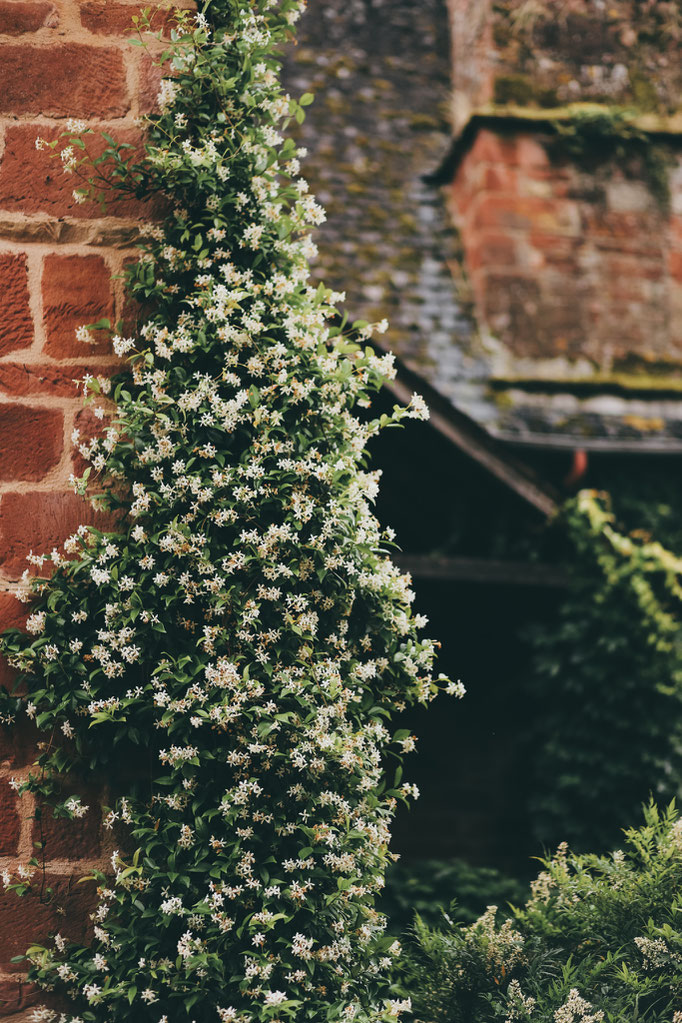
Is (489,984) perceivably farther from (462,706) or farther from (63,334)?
(462,706)

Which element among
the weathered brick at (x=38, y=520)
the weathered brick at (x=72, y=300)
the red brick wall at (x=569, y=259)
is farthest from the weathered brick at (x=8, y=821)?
the red brick wall at (x=569, y=259)

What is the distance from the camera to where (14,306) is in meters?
2.26

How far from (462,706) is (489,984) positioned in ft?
11.9

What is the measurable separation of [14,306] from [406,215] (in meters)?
5.58

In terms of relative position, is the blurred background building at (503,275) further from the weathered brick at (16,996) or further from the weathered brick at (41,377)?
the weathered brick at (16,996)

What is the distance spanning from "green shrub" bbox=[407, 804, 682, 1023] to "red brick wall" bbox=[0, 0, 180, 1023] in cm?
135

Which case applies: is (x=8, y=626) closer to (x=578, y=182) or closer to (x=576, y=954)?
(x=576, y=954)

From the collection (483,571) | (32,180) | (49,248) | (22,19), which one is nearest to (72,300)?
(49,248)

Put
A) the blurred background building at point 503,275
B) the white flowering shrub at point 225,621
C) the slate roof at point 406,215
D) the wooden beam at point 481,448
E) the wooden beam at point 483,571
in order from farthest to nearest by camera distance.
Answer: the slate roof at point 406,215 → the blurred background building at point 503,275 → the wooden beam at point 483,571 → the wooden beam at point 481,448 → the white flowering shrub at point 225,621

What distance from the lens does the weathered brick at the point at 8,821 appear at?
2107 mm

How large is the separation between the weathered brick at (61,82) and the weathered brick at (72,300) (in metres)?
0.37

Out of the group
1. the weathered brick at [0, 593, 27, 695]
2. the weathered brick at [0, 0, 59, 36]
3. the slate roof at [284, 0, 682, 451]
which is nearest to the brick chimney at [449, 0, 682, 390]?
the slate roof at [284, 0, 682, 451]

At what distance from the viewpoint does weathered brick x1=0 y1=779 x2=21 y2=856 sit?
2.11 m

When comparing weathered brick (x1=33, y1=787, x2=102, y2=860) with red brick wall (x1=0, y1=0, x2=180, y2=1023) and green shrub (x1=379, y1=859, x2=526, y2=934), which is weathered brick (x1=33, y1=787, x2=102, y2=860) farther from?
green shrub (x1=379, y1=859, x2=526, y2=934)
